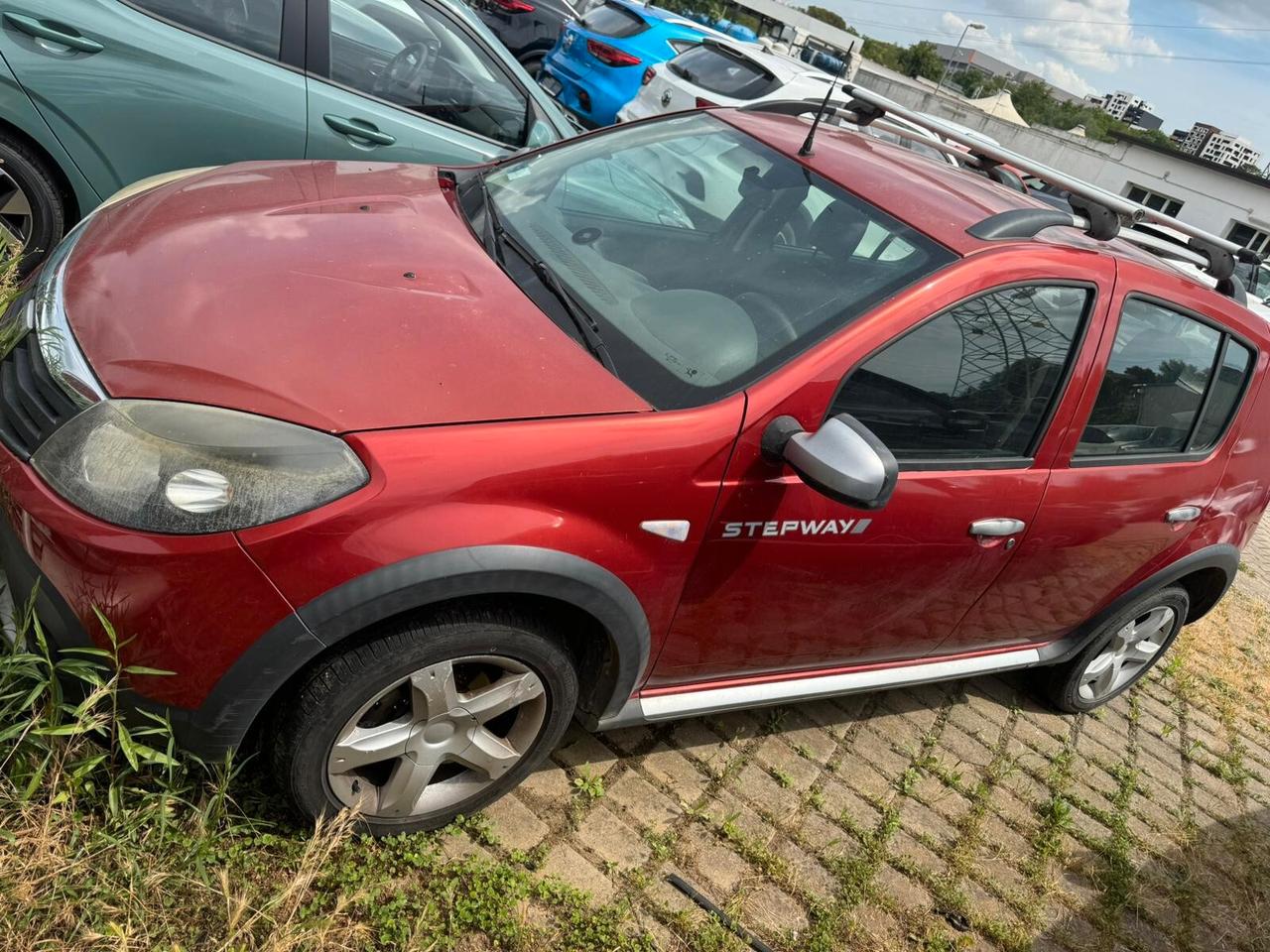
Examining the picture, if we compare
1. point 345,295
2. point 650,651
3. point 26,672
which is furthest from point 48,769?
point 650,651

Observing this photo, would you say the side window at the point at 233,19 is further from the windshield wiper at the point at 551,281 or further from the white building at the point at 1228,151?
the white building at the point at 1228,151

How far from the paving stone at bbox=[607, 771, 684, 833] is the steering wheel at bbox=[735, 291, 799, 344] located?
142 cm

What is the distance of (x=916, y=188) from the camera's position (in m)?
3.05

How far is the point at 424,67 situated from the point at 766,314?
3.13 m

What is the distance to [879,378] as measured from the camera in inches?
103

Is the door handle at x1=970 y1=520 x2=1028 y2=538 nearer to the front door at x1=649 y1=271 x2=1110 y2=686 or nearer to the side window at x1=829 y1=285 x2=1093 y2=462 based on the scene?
the front door at x1=649 y1=271 x2=1110 y2=686

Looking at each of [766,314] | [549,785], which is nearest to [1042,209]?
[766,314]

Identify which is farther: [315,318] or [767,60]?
[767,60]

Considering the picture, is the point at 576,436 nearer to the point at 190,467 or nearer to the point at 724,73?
the point at 190,467

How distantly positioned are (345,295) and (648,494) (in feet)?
2.93

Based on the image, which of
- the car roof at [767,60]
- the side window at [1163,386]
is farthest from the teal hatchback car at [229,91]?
the car roof at [767,60]

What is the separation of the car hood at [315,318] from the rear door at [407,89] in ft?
5.96

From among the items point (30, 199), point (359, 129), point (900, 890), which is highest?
point (359, 129)

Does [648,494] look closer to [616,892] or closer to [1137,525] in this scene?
Answer: [616,892]
